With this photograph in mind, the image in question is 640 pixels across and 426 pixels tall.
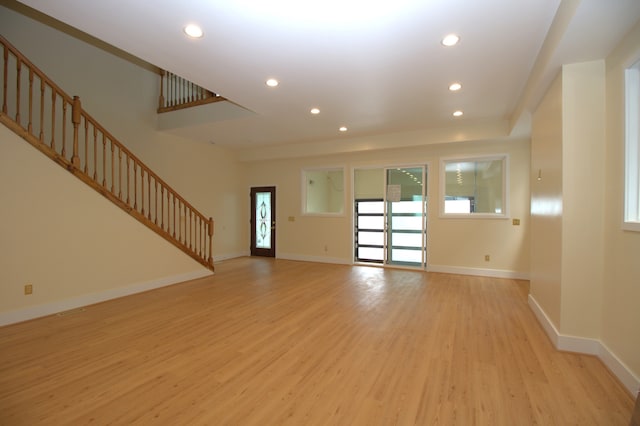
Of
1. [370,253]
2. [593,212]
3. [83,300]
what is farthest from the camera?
[370,253]

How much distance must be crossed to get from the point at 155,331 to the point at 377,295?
9.99 ft

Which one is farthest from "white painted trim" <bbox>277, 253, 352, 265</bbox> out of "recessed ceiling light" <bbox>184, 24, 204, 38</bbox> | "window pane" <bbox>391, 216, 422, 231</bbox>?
"recessed ceiling light" <bbox>184, 24, 204, 38</bbox>

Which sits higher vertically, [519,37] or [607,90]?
[519,37]

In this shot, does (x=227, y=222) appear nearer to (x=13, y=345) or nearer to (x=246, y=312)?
(x=246, y=312)

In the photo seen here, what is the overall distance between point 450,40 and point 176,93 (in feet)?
18.5

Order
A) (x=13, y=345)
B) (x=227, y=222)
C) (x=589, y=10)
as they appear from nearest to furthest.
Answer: (x=589, y=10), (x=13, y=345), (x=227, y=222)

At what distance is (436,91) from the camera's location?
4016 mm

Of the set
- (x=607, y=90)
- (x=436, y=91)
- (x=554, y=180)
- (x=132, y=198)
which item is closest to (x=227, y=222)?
(x=132, y=198)

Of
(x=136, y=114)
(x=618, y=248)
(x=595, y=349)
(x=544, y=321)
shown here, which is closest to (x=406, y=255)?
(x=544, y=321)

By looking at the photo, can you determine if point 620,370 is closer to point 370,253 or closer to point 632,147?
point 632,147

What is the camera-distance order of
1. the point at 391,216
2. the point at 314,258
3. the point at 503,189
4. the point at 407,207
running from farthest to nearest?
the point at 314,258
the point at 391,216
the point at 407,207
the point at 503,189

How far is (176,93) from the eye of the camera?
6.28 meters

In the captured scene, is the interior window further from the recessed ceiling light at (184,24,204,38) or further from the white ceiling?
the recessed ceiling light at (184,24,204,38)

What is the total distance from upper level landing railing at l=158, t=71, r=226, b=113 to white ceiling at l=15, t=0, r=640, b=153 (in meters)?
2.08
